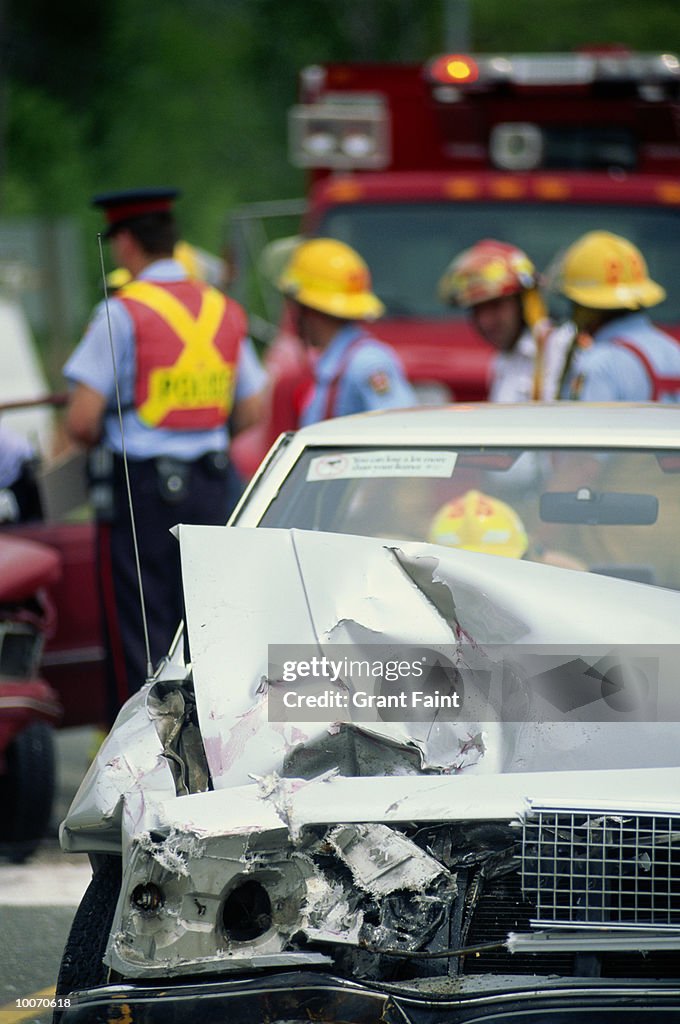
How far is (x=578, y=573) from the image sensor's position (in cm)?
385

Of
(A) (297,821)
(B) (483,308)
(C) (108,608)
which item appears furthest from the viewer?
(B) (483,308)

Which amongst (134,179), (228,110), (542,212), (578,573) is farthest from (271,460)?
(228,110)

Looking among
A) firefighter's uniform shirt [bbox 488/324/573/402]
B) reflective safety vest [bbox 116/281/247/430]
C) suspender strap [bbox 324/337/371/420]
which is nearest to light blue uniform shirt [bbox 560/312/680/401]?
firefighter's uniform shirt [bbox 488/324/573/402]

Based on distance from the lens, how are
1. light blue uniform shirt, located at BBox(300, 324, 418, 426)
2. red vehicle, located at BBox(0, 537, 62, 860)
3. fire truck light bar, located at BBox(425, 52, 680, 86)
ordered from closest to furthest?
red vehicle, located at BBox(0, 537, 62, 860), light blue uniform shirt, located at BBox(300, 324, 418, 426), fire truck light bar, located at BBox(425, 52, 680, 86)

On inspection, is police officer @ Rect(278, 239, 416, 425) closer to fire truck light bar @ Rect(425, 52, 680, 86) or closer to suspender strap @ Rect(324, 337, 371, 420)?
suspender strap @ Rect(324, 337, 371, 420)

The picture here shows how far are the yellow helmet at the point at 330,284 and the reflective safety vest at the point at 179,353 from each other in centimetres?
92

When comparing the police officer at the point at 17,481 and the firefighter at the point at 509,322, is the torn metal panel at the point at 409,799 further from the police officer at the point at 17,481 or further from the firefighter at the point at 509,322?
the firefighter at the point at 509,322

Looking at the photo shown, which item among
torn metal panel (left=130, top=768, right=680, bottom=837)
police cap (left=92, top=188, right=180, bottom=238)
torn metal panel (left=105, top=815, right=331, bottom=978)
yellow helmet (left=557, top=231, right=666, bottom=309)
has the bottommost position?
torn metal panel (left=105, top=815, right=331, bottom=978)

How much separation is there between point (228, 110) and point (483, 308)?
1173 inches

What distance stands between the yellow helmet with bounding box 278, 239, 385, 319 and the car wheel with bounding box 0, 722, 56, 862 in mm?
2409

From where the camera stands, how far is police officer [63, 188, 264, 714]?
6605 millimetres

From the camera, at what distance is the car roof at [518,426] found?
4461 mm

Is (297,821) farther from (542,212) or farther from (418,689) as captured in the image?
(542,212)

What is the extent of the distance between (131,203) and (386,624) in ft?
11.5
